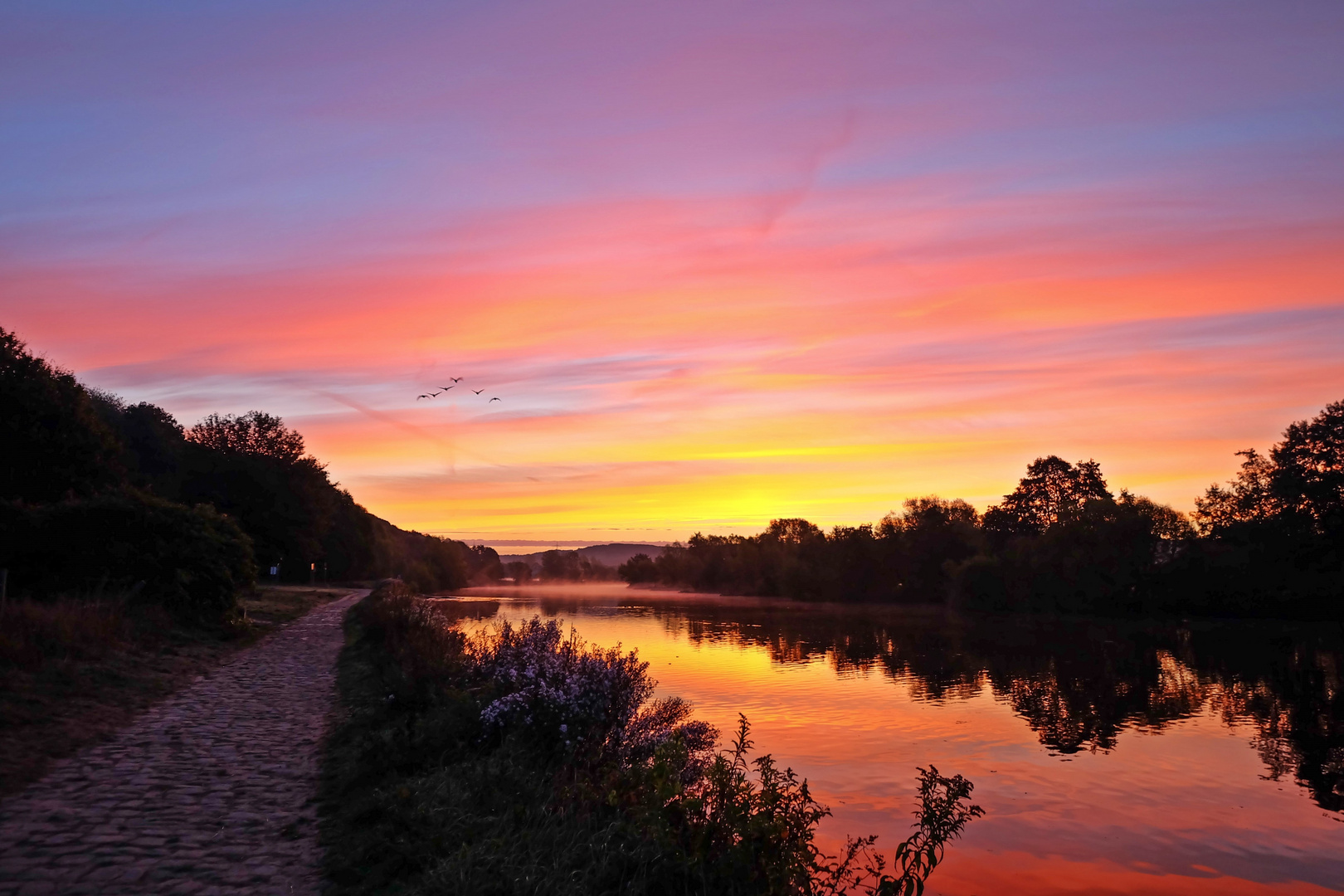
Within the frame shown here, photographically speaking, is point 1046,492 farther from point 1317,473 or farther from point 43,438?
point 43,438

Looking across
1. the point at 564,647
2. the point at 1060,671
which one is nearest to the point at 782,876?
the point at 564,647

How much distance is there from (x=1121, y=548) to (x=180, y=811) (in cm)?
5928

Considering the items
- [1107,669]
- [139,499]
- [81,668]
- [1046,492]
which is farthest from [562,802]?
[1046,492]

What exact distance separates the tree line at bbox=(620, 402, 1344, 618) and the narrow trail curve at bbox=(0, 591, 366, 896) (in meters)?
54.9

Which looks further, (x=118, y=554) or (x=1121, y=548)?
(x=1121, y=548)

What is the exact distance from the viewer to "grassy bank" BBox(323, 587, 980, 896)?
602 centimetres

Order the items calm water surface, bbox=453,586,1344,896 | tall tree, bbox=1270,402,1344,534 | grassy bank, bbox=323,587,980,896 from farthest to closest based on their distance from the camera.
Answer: tall tree, bbox=1270,402,1344,534 → calm water surface, bbox=453,586,1344,896 → grassy bank, bbox=323,587,980,896

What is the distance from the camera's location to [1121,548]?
5653 cm

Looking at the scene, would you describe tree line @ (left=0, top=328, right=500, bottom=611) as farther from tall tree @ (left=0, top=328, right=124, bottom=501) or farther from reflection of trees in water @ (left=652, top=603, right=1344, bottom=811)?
reflection of trees in water @ (left=652, top=603, right=1344, bottom=811)

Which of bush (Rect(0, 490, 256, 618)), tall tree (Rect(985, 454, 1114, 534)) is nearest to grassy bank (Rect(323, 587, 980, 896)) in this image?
bush (Rect(0, 490, 256, 618))

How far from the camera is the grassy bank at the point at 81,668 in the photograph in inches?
388

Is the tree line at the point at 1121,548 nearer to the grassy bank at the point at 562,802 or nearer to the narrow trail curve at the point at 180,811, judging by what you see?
the grassy bank at the point at 562,802

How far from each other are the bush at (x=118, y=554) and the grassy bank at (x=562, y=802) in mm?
13052

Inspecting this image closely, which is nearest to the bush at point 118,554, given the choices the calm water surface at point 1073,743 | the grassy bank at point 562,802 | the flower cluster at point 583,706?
the calm water surface at point 1073,743
